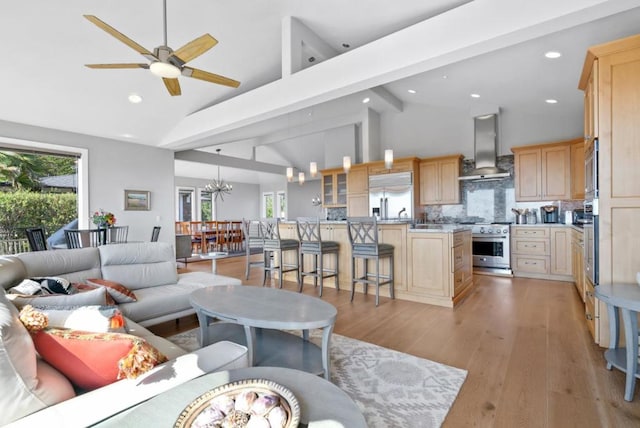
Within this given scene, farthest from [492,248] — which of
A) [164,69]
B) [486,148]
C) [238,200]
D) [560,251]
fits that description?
[238,200]

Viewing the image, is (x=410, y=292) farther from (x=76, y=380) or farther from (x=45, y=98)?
(x=45, y=98)

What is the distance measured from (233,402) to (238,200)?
12453mm

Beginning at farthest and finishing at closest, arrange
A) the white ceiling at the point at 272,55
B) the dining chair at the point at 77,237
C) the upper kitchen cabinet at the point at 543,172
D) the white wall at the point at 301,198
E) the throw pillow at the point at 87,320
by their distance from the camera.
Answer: the white wall at the point at 301,198 < the upper kitchen cabinet at the point at 543,172 < the dining chair at the point at 77,237 < the white ceiling at the point at 272,55 < the throw pillow at the point at 87,320

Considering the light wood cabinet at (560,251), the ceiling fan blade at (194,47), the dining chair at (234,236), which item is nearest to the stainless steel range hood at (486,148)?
the light wood cabinet at (560,251)

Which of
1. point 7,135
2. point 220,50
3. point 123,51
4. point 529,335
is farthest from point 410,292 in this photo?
point 7,135

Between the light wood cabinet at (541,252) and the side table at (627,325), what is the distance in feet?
10.9

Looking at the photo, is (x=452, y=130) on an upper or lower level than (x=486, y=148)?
upper

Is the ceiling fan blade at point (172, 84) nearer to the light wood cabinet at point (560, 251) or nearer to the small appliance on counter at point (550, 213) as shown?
the light wood cabinet at point (560, 251)

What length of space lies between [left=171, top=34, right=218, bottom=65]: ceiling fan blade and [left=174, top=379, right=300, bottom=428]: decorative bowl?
260 centimetres

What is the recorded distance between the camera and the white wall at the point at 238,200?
38.5 ft

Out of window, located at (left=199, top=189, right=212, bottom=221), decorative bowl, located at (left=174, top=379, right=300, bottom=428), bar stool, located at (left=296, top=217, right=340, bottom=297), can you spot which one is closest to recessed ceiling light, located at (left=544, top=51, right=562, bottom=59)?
bar stool, located at (left=296, top=217, right=340, bottom=297)

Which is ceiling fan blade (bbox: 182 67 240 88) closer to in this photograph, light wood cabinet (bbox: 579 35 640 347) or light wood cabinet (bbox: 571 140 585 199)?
light wood cabinet (bbox: 579 35 640 347)

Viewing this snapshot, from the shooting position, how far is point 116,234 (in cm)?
538

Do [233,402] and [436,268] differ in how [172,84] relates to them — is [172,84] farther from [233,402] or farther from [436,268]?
[436,268]
